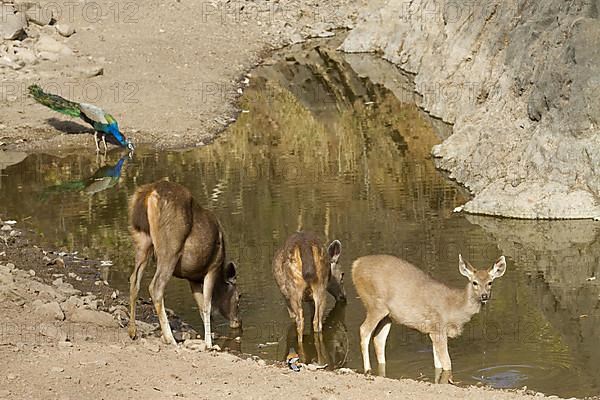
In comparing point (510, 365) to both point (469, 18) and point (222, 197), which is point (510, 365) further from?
point (469, 18)

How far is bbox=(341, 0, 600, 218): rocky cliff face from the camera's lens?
20.3 metres

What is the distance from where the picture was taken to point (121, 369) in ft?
35.2

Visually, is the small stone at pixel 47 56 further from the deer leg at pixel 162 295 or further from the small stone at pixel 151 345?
the small stone at pixel 151 345

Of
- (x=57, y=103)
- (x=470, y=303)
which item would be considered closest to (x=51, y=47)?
(x=57, y=103)

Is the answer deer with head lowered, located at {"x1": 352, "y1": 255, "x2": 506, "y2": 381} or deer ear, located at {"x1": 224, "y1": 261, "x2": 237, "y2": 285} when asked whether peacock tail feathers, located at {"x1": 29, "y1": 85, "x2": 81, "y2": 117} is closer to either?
deer ear, located at {"x1": 224, "y1": 261, "x2": 237, "y2": 285}

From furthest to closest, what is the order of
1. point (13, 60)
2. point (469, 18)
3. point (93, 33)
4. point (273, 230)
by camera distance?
point (93, 33), point (13, 60), point (469, 18), point (273, 230)

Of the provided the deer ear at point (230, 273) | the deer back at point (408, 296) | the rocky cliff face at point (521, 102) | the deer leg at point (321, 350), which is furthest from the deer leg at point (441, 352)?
the rocky cliff face at point (521, 102)

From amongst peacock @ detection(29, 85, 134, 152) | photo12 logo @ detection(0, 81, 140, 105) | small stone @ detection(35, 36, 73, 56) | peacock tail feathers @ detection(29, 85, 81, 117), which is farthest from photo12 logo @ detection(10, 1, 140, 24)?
peacock @ detection(29, 85, 134, 152)

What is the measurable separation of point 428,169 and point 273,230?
5.57 m

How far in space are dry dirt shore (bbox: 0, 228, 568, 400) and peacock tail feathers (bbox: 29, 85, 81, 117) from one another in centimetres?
1397

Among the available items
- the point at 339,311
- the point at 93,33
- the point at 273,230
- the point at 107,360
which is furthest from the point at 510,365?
the point at 93,33

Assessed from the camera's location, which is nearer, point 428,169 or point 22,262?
point 22,262

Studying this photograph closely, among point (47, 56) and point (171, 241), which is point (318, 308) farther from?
point (47, 56)

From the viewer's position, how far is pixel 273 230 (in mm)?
19484
